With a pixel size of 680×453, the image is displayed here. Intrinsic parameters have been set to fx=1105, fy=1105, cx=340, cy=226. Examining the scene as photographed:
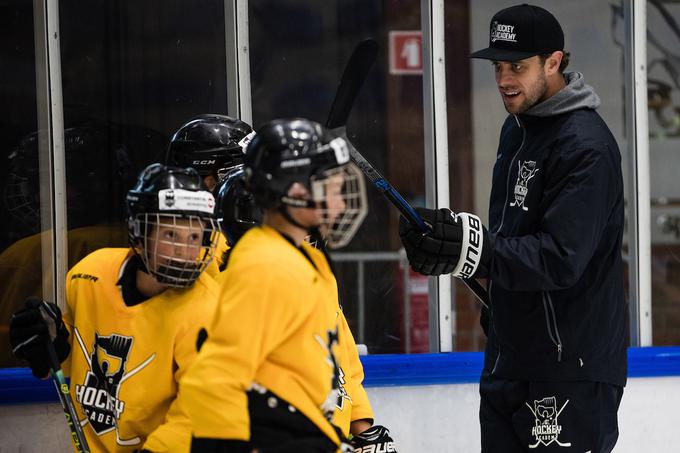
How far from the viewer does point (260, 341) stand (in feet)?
6.24

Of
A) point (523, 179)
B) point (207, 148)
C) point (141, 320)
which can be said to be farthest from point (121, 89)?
point (523, 179)

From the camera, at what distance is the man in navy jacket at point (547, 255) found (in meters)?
2.67

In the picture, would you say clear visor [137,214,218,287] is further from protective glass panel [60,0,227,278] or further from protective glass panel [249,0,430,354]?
protective glass panel [249,0,430,354]

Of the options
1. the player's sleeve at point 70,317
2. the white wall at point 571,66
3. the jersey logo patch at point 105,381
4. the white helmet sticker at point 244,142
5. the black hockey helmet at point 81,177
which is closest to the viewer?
the jersey logo patch at point 105,381

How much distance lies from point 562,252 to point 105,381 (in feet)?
3.64

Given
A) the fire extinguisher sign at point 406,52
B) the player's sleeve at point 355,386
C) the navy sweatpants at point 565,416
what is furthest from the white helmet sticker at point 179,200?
the fire extinguisher sign at point 406,52

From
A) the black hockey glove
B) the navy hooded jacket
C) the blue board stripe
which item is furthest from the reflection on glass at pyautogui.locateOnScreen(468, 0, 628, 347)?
the black hockey glove

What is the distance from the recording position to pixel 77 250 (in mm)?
3623

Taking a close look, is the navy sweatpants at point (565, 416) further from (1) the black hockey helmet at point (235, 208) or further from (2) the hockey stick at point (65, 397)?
(2) the hockey stick at point (65, 397)

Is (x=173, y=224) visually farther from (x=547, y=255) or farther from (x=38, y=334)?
(x=547, y=255)

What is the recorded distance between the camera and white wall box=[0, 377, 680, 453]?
366 centimetres

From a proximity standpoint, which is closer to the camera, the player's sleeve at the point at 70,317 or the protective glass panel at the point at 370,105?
the player's sleeve at the point at 70,317

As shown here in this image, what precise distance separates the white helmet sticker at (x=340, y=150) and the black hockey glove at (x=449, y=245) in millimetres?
710

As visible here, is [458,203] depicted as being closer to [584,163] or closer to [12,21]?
[584,163]
